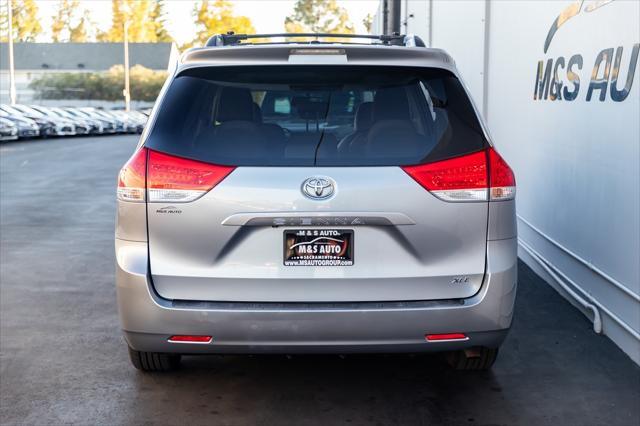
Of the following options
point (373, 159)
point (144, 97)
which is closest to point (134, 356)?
point (373, 159)

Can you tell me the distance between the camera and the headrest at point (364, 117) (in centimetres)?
481

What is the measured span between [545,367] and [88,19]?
128m

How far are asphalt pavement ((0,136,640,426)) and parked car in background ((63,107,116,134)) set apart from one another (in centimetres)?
4259

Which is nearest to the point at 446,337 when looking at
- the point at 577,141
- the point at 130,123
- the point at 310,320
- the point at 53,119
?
the point at 310,320

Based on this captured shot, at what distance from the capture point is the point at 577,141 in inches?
285

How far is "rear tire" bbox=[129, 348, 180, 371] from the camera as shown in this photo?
5230 millimetres

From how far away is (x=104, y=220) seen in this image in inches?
503

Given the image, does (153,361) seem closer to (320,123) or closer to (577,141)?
(320,123)

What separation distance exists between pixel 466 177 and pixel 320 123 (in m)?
0.81

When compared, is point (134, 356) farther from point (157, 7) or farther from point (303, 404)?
point (157, 7)

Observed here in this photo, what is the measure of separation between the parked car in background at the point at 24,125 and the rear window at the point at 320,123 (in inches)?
1326

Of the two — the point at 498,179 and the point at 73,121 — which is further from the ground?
the point at 498,179

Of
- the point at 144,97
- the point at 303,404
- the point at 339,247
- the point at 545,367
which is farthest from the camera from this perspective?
the point at 144,97

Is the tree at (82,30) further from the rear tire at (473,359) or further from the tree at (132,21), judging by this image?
the rear tire at (473,359)
